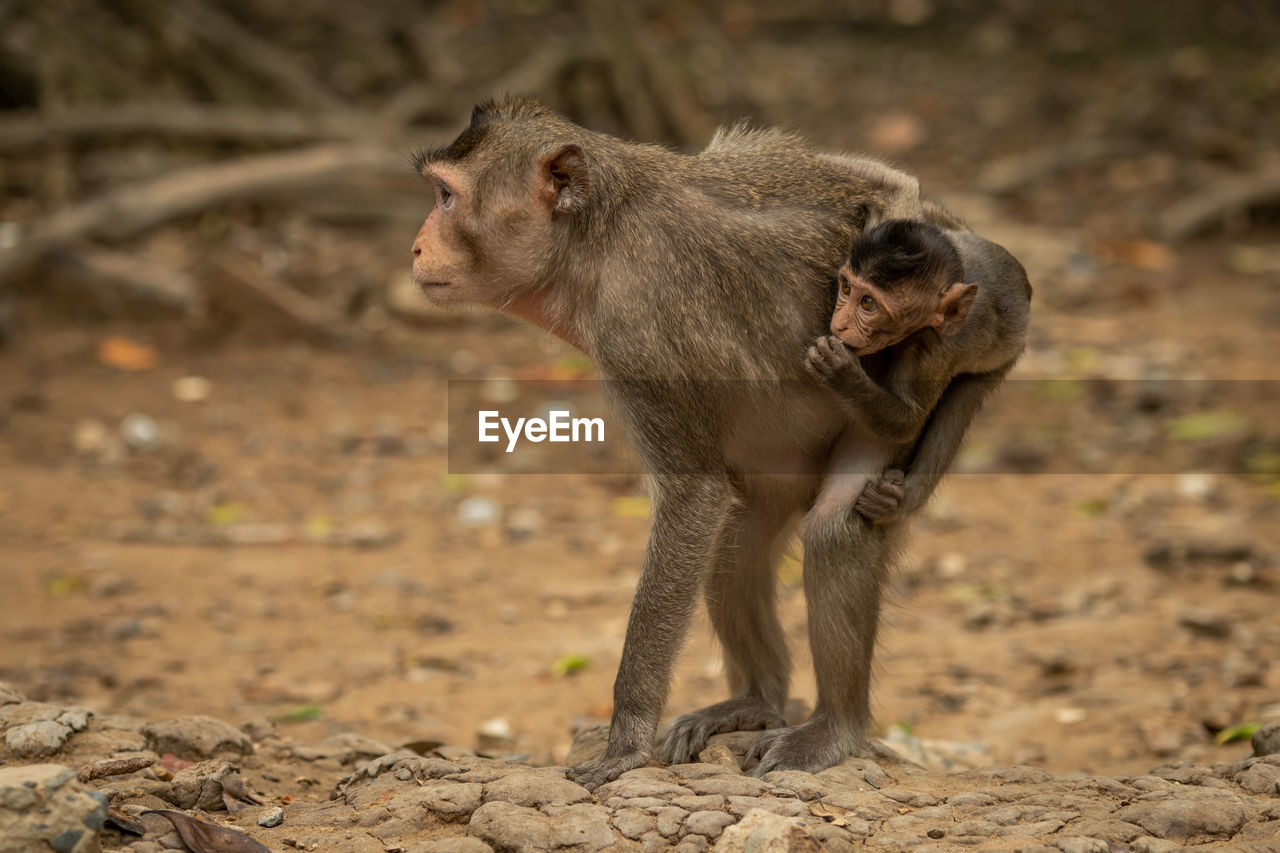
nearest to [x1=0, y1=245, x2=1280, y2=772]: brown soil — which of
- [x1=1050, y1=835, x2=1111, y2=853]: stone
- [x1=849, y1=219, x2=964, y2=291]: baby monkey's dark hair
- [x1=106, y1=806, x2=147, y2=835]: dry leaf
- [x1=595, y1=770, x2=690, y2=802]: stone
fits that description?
[x1=595, y1=770, x2=690, y2=802]: stone

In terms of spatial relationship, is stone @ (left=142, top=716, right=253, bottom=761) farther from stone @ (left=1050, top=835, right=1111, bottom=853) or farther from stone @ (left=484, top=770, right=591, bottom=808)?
stone @ (left=1050, top=835, right=1111, bottom=853)

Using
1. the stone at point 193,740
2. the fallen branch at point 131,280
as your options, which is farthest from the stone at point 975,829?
the fallen branch at point 131,280

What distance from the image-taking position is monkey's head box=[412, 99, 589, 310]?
4.34m

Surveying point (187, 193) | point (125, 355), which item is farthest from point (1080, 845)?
point (187, 193)

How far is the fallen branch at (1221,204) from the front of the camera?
41.9ft

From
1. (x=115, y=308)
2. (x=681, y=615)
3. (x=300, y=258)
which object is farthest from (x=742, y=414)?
(x=300, y=258)

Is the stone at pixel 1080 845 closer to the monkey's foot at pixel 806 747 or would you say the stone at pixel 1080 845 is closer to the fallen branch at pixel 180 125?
the monkey's foot at pixel 806 747

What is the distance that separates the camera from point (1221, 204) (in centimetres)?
1280

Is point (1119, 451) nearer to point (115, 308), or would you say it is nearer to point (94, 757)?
point (94, 757)

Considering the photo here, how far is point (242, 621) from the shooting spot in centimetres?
691

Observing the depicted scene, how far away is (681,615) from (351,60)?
13.8m

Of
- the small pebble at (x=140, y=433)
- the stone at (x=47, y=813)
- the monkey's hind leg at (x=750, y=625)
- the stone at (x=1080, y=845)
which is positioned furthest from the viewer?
the small pebble at (x=140, y=433)

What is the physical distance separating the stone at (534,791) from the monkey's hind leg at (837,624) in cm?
67

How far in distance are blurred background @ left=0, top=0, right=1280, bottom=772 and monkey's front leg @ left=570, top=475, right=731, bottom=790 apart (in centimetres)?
72
